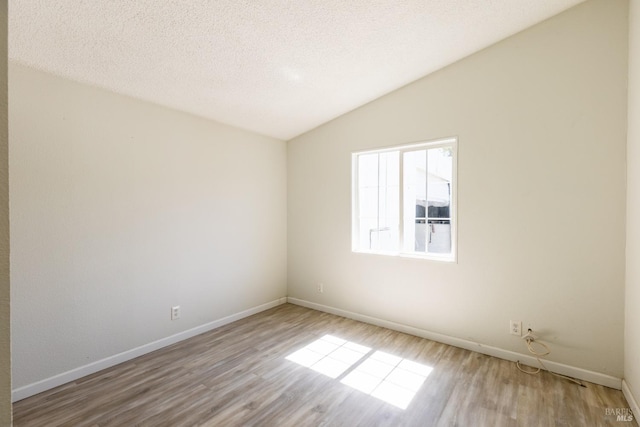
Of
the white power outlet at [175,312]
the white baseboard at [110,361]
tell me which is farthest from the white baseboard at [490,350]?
the white power outlet at [175,312]

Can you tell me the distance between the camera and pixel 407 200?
11.0 ft

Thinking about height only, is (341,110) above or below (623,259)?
above

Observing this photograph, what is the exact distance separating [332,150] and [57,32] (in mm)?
2706

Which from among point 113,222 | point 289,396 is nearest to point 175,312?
point 113,222

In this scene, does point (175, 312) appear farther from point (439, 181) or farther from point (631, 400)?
point (631, 400)

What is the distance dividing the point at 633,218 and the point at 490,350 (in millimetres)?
1535

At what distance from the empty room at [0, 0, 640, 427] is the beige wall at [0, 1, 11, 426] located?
5.14 feet

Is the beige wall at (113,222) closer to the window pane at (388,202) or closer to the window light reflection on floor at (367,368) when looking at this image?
the window light reflection on floor at (367,368)

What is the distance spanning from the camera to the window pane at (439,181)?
3084mm

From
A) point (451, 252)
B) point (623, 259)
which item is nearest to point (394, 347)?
point (451, 252)

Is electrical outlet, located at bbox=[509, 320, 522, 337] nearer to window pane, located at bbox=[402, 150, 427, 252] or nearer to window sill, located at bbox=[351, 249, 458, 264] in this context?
window sill, located at bbox=[351, 249, 458, 264]

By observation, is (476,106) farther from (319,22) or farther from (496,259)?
(319,22)

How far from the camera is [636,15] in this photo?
6.73 feet

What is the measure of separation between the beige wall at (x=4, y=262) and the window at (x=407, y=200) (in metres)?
3.09
